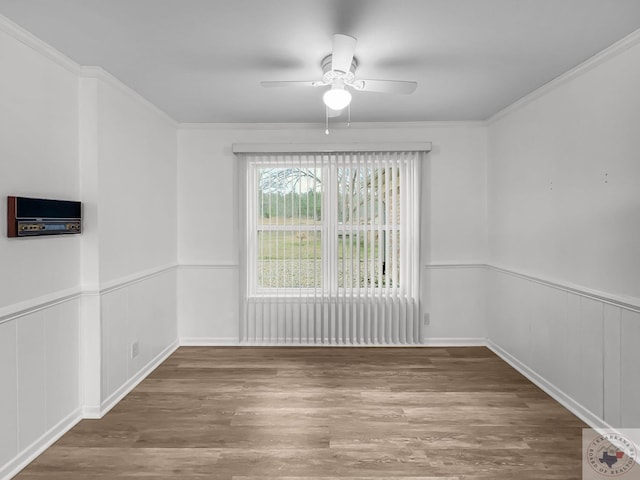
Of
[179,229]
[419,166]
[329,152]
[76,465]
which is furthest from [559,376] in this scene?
[179,229]

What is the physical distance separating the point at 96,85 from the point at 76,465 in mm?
2438

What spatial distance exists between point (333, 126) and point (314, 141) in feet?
0.87

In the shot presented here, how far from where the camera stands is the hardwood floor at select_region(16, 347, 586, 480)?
7.57ft

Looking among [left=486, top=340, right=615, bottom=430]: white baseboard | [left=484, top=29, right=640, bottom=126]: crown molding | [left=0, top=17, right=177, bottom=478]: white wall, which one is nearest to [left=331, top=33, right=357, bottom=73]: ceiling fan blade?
[left=484, top=29, right=640, bottom=126]: crown molding

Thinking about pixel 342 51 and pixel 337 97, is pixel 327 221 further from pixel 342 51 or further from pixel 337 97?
pixel 342 51

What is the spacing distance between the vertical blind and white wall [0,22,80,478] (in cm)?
197

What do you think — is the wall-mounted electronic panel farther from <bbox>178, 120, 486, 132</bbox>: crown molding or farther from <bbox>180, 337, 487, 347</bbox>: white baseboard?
<bbox>180, 337, 487, 347</bbox>: white baseboard

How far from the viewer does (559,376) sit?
3.17 metres

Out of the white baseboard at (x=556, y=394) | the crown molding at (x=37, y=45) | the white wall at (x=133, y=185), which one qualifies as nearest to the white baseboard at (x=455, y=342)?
the white baseboard at (x=556, y=394)

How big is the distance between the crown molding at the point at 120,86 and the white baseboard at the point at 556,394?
4.10 meters

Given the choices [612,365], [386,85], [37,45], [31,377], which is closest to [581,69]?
[386,85]

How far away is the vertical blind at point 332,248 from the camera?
4.52 m

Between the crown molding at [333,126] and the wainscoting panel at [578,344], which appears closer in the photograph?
the wainscoting panel at [578,344]

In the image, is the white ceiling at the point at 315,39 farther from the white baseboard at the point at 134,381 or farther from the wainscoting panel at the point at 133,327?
the white baseboard at the point at 134,381
